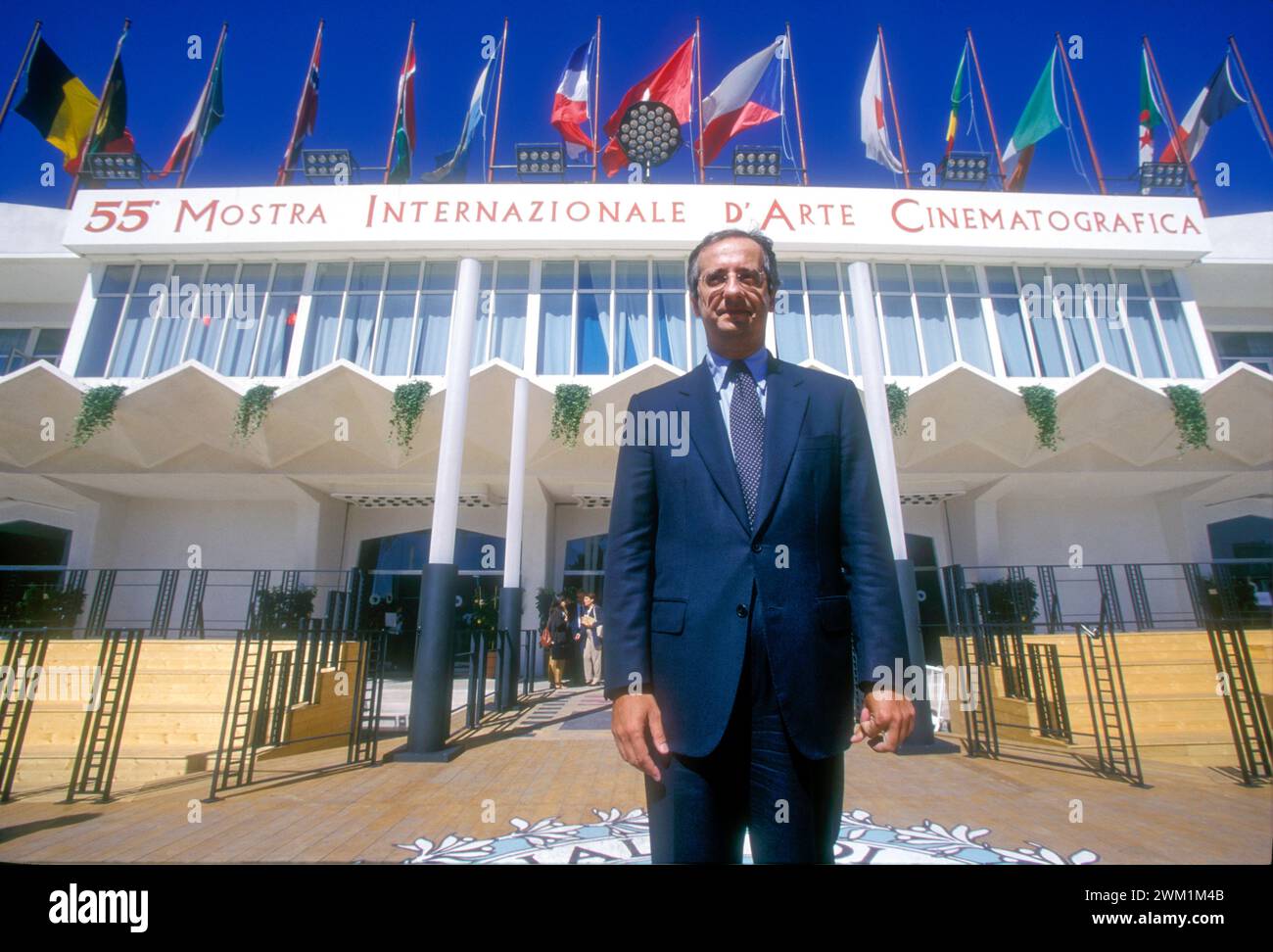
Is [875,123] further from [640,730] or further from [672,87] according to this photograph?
[640,730]

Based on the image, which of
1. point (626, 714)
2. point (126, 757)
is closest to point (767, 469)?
point (626, 714)

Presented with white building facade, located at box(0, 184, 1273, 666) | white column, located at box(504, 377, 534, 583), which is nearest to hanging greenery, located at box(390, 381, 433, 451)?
white building facade, located at box(0, 184, 1273, 666)

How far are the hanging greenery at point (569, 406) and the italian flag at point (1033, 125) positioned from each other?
1044cm

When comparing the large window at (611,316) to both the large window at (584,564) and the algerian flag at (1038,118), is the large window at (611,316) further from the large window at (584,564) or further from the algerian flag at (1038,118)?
the algerian flag at (1038,118)

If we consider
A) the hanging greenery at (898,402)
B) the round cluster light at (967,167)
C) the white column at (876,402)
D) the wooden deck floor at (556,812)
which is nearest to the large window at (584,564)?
the hanging greenery at (898,402)

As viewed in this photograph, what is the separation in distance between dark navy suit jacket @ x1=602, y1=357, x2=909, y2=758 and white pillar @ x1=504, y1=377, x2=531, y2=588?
6638 millimetres

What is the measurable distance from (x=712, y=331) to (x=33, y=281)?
1698 cm

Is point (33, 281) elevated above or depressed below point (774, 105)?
below

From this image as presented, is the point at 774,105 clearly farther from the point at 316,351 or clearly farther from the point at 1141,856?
the point at 1141,856

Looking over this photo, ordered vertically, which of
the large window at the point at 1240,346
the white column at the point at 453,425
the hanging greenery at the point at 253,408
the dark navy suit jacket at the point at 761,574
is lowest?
the dark navy suit jacket at the point at 761,574

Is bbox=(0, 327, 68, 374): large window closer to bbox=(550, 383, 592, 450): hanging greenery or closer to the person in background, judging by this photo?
bbox=(550, 383, 592, 450): hanging greenery

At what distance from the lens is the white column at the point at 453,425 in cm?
563

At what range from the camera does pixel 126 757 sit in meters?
5.54

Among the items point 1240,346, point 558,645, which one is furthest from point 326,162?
point 1240,346
